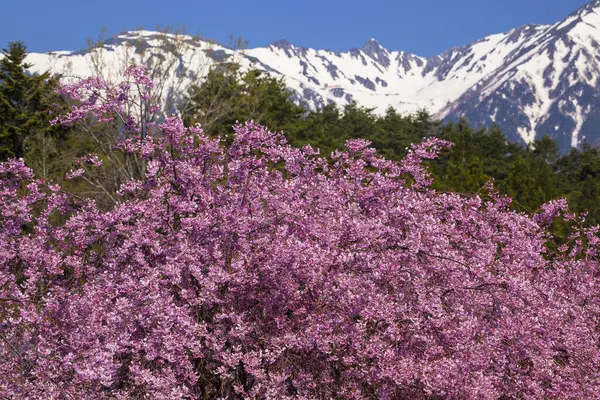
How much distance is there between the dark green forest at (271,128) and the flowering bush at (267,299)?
3.03 m

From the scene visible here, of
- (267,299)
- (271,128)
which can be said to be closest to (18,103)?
(271,128)

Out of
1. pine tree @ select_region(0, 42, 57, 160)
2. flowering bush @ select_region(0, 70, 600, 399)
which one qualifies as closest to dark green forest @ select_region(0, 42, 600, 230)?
pine tree @ select_region(0, 42, 57, 160)

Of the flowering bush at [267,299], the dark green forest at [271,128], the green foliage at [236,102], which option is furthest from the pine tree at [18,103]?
the flowering bush at [267,299]

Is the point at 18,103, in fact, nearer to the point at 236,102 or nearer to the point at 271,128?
the point at 271,128

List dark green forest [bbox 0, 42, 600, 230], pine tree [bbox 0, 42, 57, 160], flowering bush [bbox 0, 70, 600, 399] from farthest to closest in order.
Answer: pine tree [bbox 0, 42, 57, 160] → dark green forest [bbox 0, 42, 600, 230] → flowering bush [bbox 0, 70, 600, 399]

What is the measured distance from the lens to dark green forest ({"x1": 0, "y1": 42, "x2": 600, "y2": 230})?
22.1 meters

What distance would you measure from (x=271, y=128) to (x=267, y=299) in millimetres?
25598

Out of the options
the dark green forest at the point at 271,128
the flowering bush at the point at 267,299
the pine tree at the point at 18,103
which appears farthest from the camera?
the pine tree at the point at 18,103

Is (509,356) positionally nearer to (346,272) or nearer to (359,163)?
(346,272)

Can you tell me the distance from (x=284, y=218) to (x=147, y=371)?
2.41 m

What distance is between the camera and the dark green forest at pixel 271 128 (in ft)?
72.4

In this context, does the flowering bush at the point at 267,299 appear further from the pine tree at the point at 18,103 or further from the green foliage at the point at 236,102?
the pine tree at the point at 18,103

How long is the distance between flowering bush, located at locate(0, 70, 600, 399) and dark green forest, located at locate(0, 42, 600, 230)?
3032 millimetres

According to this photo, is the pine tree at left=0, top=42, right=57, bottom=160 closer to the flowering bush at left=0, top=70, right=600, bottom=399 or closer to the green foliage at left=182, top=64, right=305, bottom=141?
the green foliage at left=182, top=64, right=305, bottom=141
